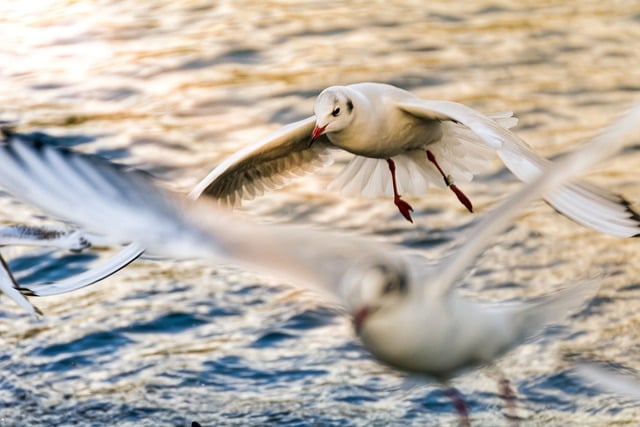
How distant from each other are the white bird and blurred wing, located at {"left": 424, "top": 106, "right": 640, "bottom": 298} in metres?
0.31

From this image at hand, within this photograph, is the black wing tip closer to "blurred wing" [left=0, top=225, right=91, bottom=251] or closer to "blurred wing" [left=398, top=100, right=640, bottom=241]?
"blurred wing" [left=398, top=100, right=640, bottom=241]

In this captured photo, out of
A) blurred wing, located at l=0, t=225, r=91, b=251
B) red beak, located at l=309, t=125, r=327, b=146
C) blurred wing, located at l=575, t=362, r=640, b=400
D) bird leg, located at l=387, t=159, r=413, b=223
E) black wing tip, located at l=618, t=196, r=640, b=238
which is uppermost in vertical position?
red beak, located at l=309, t=125, r=327, b=146

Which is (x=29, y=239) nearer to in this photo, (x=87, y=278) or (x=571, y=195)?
(x=87, y=278)

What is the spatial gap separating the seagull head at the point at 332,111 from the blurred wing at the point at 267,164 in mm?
125

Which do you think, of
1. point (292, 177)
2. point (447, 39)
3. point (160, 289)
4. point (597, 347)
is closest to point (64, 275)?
point (160, 289)

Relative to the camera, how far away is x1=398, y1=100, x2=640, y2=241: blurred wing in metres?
3.31

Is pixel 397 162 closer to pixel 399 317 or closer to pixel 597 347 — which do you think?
pixel 597 347

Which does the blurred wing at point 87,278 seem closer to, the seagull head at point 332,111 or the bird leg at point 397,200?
the seagull head at point 332,111

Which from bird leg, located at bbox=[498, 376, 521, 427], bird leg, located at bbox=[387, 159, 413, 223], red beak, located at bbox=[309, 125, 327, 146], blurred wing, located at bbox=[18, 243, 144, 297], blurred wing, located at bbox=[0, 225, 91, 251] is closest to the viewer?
blurred wing, located at bbox=[18, 243, 144, 297]

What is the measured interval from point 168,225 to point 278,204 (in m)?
2.73

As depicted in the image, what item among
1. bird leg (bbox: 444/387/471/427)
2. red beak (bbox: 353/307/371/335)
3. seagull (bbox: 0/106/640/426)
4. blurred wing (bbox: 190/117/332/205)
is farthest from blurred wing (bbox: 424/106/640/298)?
blurred wing (bbox: 190/117/332/205)

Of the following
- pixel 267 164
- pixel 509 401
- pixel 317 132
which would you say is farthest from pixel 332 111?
pixel 509 401

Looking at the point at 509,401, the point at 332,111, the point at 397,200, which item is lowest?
the point at 509,401

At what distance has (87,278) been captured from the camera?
3535 millimetres
